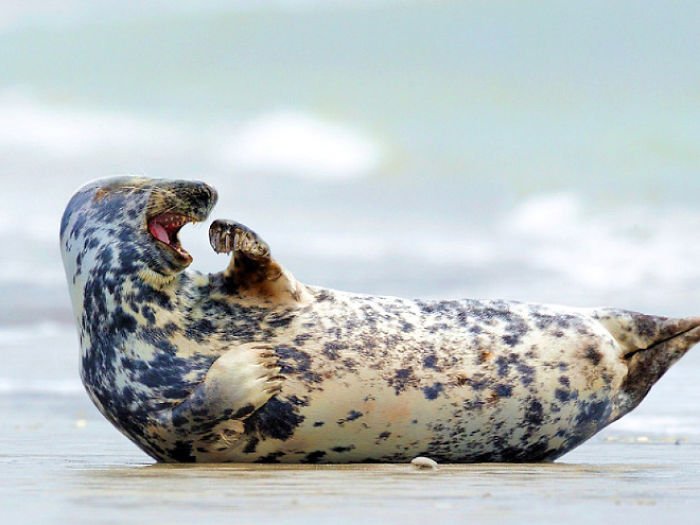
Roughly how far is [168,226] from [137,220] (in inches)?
7.3

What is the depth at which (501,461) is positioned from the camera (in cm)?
691

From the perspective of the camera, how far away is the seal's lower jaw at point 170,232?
6.84 m

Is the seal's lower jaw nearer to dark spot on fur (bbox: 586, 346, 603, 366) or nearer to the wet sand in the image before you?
the wet sand

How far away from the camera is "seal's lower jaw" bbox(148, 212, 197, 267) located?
6.84 m

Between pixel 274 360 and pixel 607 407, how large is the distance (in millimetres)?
1625

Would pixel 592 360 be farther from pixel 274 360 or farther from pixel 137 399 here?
pixel 137 399

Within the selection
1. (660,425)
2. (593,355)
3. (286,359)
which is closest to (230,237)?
(286,359)

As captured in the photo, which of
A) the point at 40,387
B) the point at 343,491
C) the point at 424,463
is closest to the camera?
the point at 343,491

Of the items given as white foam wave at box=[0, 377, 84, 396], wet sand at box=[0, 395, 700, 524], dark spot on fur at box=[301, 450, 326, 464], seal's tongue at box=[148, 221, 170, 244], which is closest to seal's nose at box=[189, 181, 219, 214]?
seal's tongue at box=[148, 221, 170, 244]

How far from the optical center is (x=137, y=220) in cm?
694

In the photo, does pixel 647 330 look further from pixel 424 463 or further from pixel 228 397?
pixel 228 397

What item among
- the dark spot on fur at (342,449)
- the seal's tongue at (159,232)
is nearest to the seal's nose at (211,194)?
the seal's tongue at (159,232)

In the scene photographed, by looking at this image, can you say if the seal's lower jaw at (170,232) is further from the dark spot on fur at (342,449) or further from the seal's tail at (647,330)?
the seal's tail at (647,330)

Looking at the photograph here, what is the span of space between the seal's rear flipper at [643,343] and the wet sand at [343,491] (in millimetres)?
340
